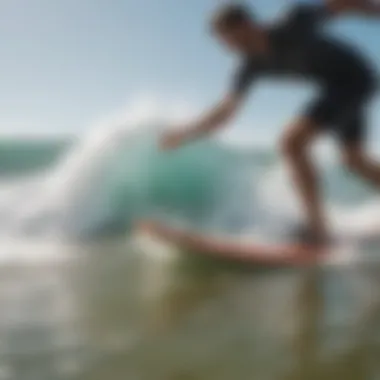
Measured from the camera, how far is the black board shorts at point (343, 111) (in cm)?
119

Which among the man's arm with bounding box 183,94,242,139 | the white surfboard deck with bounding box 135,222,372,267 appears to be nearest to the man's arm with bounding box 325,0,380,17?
the man's arm with bounding box 183,94,242,139

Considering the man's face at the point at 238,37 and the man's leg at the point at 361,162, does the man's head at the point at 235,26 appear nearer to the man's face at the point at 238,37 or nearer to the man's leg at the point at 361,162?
the man's face at the point at 238,37

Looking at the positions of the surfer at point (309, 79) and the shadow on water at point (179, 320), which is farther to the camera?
the surfer at point (309, 79)

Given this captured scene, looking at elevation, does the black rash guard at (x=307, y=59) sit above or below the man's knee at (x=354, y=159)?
above

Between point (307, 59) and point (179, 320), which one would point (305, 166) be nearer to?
point (307, 59)

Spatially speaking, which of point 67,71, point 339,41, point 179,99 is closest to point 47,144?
point 67,71

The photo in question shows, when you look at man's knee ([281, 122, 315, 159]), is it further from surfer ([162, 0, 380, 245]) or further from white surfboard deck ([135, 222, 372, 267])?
white surfboard deck ([135, 222, 372, 267])

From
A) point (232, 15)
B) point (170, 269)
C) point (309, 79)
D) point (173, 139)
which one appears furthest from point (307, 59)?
point (170, 269)

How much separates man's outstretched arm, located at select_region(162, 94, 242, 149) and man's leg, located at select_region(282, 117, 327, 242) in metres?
0.10

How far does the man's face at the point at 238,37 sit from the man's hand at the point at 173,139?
0.51ft

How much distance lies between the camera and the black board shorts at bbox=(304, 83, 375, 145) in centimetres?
119

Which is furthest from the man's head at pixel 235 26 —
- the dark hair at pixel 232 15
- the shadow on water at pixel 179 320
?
the shadow on water at pixel 179 320

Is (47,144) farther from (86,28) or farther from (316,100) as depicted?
(316,100)

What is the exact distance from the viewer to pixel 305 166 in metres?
1.19
